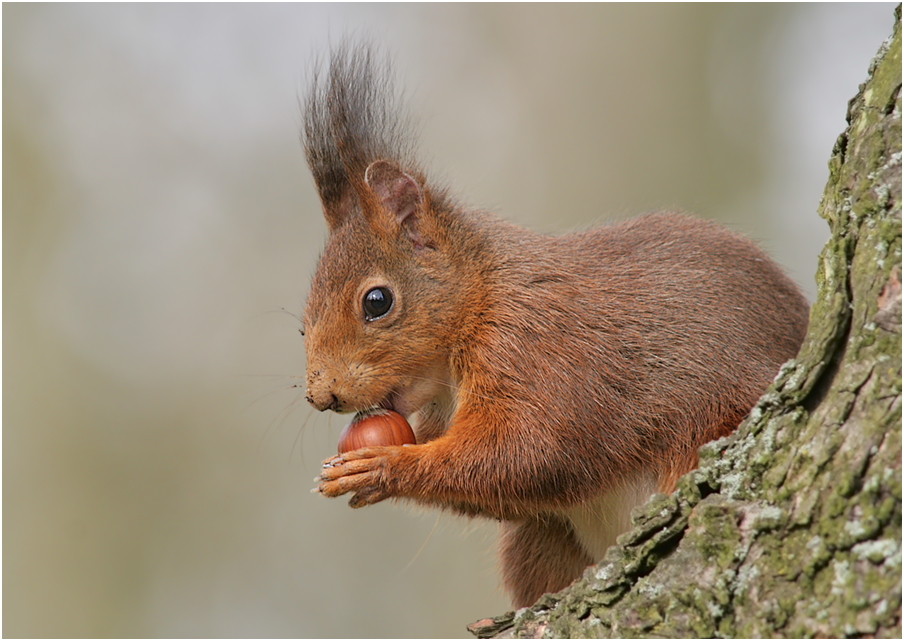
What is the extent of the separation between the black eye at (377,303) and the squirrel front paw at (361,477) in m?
0.38

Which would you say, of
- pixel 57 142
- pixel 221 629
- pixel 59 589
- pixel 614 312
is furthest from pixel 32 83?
pixel 614 312

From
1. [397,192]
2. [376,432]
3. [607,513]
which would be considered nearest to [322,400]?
[376,432]

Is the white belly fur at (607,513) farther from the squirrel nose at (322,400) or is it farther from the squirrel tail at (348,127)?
the squirrel tail at (348,127)

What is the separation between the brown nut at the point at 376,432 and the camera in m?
2.40

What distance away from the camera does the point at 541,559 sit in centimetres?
271

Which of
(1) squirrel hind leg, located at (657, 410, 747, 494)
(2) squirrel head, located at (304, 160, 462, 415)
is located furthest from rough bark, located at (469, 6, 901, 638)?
(2) squirrel head, located at (304, 160, 462, 415)

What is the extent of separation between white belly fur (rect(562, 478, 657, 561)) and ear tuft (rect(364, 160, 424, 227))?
933 millimetres

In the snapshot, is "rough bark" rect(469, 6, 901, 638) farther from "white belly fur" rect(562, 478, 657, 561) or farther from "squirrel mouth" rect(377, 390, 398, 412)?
"squirrel mouth" rect(377, 390, 398, 412)

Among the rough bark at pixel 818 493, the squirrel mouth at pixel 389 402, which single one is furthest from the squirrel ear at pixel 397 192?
the rough bark at pixel 818 493

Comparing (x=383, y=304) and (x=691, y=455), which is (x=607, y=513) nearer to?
(x=691, y=455)

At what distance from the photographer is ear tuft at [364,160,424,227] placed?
102 inches

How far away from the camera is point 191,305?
6.96 meters

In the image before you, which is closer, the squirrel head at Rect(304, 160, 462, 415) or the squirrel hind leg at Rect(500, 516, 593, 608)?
the squirrel head at Rect(304, 160, 462, 415)

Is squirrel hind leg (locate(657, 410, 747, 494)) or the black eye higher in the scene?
the black eye
